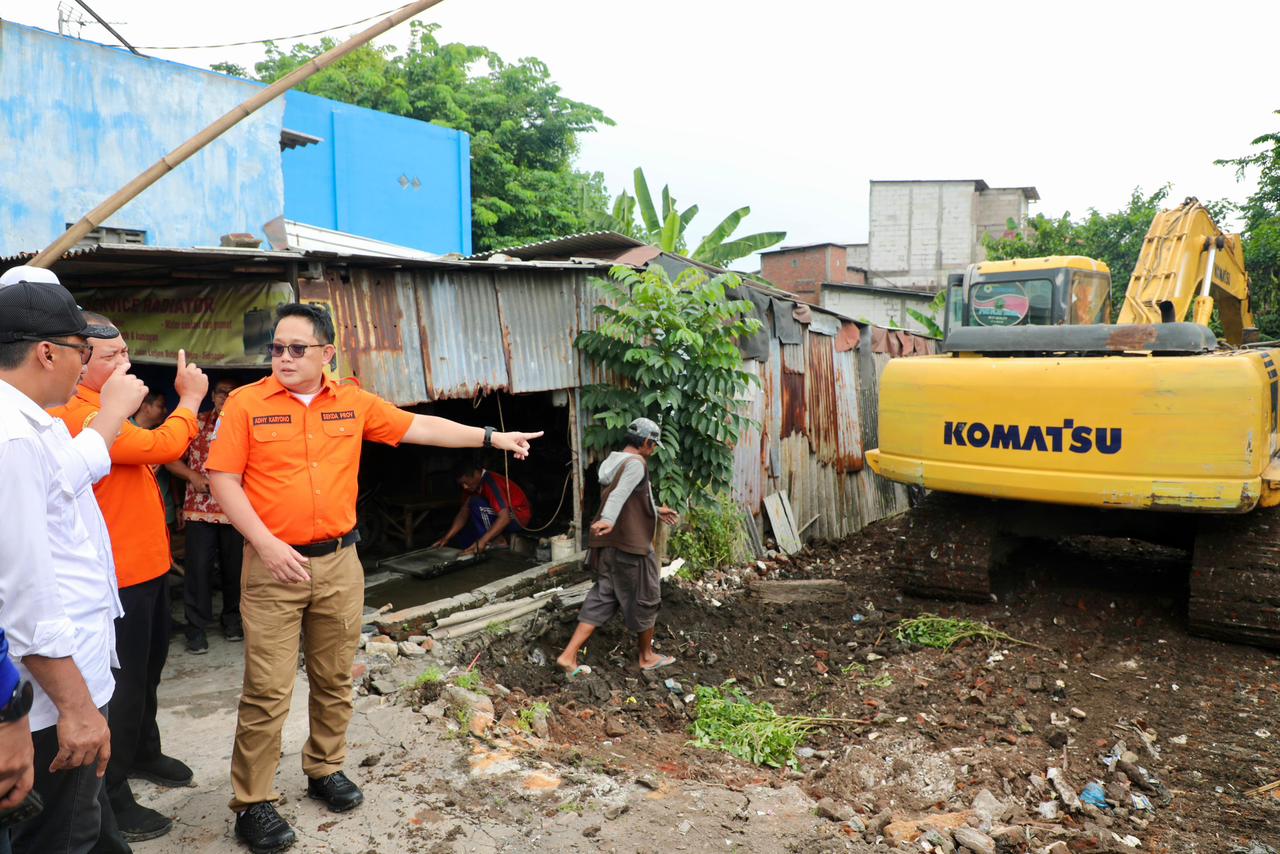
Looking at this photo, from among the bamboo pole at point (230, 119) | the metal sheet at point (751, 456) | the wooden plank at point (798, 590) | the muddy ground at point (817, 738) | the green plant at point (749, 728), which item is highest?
the bamboo pole at point (230, 119)

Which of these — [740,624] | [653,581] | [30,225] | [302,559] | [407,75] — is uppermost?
[407,75]

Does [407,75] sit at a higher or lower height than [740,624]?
higher

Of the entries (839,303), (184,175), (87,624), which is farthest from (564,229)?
(87,624)

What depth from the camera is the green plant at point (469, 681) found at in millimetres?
4734

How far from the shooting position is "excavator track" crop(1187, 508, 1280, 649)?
17.9ft

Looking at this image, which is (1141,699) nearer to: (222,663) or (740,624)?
(740,624)

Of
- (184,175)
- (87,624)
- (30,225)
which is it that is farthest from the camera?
(184,175)

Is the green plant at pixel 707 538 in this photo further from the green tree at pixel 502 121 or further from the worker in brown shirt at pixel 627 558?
the green tree at pixel 502 121

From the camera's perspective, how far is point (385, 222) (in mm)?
15680

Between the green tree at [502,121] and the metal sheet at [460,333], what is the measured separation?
13.0 m

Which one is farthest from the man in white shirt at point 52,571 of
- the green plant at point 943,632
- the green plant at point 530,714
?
the green plant at point 943,632

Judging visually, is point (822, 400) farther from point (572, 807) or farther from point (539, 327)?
point (572, 807)

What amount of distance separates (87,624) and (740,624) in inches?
194

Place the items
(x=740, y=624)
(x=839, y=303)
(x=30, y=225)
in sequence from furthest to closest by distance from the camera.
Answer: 1. (x=839, y=303)
2. (x=30, y=225)
3. (x=740, y=624)
